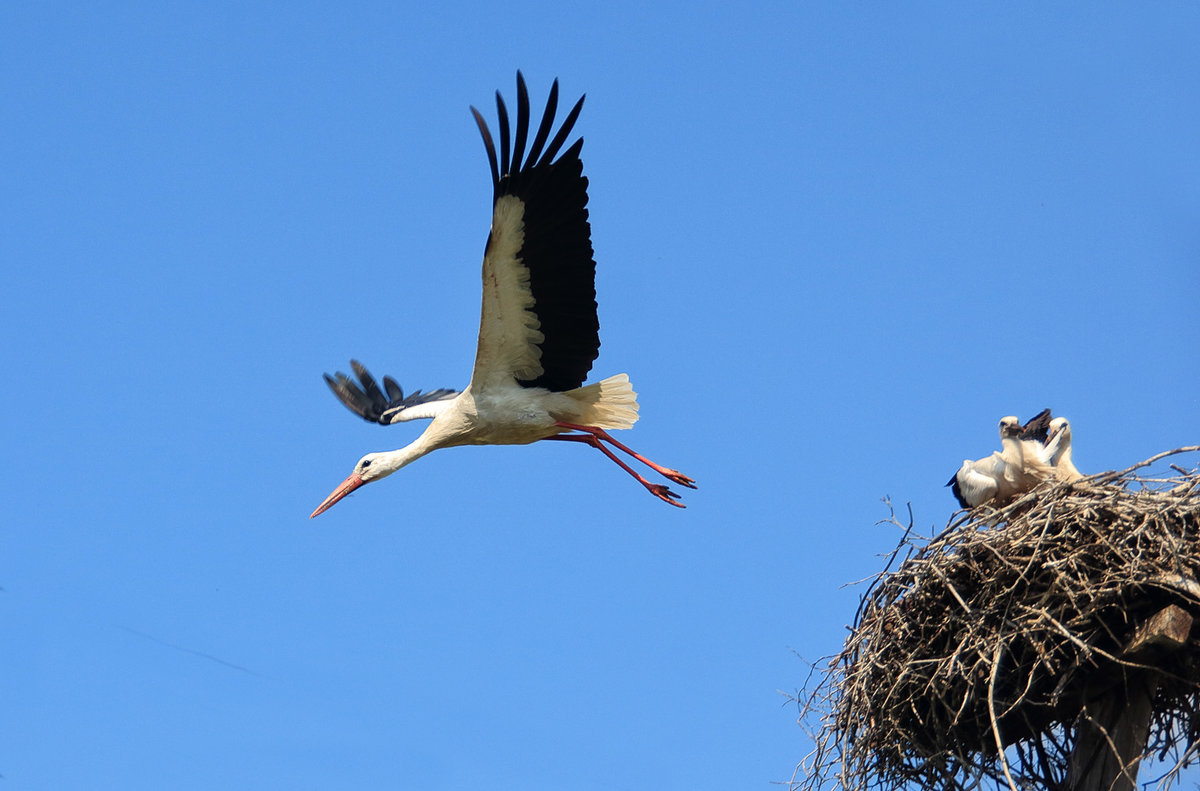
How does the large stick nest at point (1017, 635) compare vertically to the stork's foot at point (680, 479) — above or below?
below

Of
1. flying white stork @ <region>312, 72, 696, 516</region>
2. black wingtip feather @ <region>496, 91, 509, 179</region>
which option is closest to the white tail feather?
flying white stork @ <region>312, 72, 696, 516</region>

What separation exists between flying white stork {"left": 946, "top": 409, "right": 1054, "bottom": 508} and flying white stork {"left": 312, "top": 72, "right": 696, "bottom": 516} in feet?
6.59

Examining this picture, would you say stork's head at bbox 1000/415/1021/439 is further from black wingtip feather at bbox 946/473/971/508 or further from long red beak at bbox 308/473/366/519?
long red beak at bbox 308/473/366/519

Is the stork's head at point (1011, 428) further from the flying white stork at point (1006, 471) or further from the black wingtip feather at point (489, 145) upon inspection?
the black wingtip feather at point (489, 145)

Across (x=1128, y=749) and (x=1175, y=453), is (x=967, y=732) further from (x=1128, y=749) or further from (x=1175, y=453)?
(x=1175, y=453)

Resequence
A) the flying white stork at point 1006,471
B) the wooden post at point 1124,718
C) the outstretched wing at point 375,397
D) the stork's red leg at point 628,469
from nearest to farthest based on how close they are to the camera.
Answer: the wooden post at point 1124,718 < the flying white stork at point 1006,471 < the stork's red leg at point 628,469 < the outstretched wing at point 375,397

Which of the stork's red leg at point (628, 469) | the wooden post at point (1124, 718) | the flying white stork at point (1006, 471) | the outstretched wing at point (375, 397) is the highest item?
the outstretched wing at point (375, 397)

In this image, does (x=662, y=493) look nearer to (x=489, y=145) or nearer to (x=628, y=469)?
(x=628, y=469)

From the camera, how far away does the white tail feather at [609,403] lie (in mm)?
8117

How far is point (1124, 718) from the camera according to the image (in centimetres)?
473

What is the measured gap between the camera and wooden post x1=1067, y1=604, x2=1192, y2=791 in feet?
14.8

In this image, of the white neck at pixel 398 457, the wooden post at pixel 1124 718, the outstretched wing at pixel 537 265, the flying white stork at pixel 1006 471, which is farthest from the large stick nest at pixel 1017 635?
the white neck at pixel 398 457

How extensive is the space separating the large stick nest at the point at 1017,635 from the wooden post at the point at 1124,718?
51 mm

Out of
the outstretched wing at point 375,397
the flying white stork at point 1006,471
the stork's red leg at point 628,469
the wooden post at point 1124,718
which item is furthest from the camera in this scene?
the outstretched wing at point 375,397
